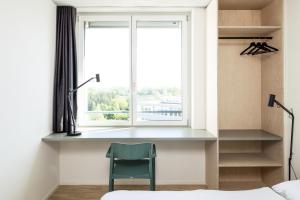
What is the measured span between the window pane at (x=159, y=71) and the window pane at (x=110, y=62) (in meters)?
0.18

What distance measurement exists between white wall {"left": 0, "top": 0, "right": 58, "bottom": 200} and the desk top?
12.4 inches

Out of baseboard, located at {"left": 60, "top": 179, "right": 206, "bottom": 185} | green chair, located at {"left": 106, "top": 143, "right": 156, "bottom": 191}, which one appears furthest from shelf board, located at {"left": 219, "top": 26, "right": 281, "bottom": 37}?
baseboard, located at {"left": 60, "top": 179, "right": 206, "bottom": 185}

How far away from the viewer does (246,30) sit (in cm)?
284

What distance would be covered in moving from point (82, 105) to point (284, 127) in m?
2.52

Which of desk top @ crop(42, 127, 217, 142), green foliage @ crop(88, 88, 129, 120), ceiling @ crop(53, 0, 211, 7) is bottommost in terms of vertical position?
desk top @ crop(42, 127, 217, 142)

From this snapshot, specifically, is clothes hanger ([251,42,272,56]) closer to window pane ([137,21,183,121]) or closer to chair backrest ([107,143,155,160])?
window pane ([137,21,183,121])

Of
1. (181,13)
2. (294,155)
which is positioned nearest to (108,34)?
(181,13)

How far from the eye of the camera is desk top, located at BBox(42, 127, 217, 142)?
2.71 m

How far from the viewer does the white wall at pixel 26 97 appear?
1.98 meters

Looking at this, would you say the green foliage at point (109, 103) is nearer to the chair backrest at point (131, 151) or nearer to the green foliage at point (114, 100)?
the green foliage at point (114, 100)

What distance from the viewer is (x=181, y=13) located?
3344 millimetres

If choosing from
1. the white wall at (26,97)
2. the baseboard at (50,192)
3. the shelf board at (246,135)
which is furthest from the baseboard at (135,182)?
the shelf board at (246,135)

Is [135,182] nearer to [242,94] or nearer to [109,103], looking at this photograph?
[109,103]

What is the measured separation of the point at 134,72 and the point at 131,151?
4.29 ft
